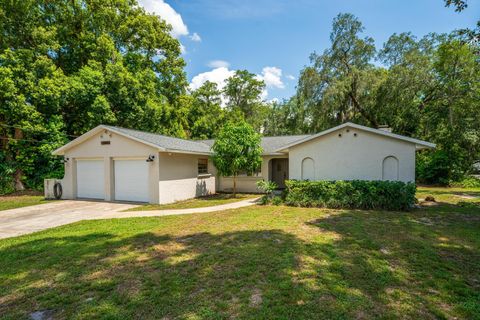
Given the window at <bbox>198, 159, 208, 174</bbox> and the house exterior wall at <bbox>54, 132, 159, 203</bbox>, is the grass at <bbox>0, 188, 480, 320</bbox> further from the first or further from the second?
the window at <bbox>198, 159, 208, 174</bbox>

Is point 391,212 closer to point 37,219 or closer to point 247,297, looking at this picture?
point 247,297

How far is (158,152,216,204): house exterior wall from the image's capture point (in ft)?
39.7

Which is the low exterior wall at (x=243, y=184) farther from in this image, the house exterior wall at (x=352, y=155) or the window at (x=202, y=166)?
the house exterior wall at (x=352, y=155)

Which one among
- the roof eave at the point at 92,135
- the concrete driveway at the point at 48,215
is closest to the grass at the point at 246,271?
the concrete driveway at the point at 48,215

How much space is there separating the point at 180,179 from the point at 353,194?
8.48 metres

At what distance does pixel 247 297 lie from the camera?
139 inches

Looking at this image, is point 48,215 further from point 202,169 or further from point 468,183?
point 468,183

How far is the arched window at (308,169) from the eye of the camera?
12930 millimetres

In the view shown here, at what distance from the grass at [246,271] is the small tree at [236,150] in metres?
6.03

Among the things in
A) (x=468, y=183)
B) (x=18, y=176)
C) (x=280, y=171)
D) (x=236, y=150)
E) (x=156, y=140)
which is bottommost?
(x=468, y=183)

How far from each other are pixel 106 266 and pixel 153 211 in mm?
5602

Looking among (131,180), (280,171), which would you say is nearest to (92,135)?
(131,180)

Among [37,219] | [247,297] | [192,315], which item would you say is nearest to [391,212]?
[247,297]

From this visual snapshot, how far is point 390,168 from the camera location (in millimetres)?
11531
